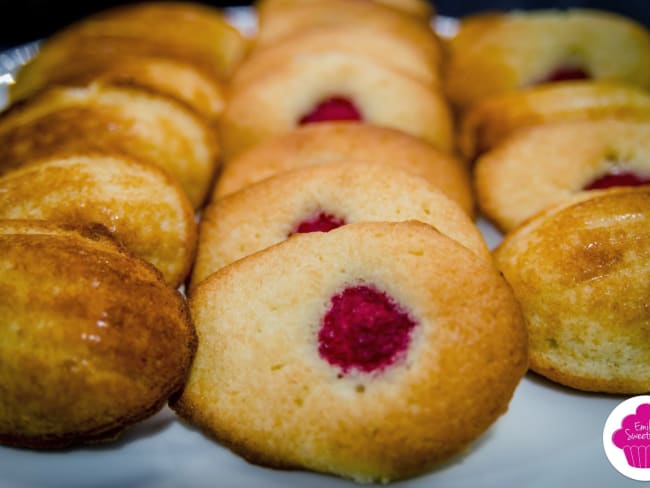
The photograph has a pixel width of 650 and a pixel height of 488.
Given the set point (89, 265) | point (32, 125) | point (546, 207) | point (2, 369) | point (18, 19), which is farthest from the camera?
point (18, 19)

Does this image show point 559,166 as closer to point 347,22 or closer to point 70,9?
point 347,22

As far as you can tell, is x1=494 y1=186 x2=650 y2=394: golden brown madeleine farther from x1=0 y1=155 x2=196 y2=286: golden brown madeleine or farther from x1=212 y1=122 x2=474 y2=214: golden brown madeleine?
x1=0 y1=155 x2=196 y2=286: golden brown madeleine

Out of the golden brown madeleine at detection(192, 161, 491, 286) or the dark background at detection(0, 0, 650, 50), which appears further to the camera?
the dark background at detection(0, 0, 650, 50)

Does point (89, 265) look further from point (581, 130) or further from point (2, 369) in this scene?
point (581, 130)

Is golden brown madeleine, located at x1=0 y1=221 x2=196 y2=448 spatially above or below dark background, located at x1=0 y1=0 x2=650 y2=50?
above

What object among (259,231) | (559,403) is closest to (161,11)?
(259,231)

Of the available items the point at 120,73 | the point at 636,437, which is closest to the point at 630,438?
the point at 636,437

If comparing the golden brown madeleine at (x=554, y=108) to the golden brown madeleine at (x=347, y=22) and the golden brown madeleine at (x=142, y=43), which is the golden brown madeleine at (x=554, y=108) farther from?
the golden brown madeleine at (x=142, y=43)

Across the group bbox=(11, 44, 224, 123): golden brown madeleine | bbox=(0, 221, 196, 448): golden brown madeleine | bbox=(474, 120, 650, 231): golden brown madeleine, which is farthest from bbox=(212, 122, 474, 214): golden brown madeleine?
bbox=(0, 221, 196, 448): golden brown madeleine
